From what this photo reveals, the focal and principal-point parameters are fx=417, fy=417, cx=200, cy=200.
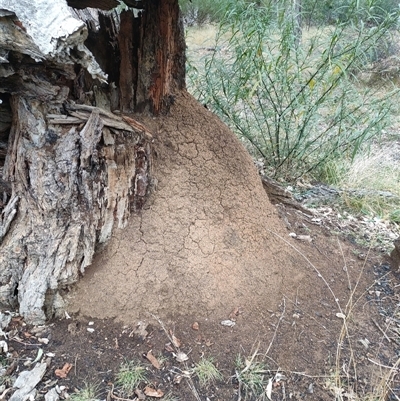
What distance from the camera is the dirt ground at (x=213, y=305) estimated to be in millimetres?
1430

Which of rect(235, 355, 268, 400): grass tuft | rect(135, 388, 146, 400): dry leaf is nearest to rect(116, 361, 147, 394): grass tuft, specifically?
rect(135, 388, 146, 400): dry leaf

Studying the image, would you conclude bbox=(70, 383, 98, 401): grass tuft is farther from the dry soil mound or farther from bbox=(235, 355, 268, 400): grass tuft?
bbox=(235, 355, 268, 400): grass tuft

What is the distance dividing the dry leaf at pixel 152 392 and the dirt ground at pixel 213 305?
0.06 feet

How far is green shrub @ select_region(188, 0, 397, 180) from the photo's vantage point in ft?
8.00

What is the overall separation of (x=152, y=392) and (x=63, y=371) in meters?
0.31

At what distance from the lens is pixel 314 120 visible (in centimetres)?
303

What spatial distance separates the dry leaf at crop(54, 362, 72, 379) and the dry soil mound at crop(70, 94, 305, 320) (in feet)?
0.69

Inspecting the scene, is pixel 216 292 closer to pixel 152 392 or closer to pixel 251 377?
pixel 251 377

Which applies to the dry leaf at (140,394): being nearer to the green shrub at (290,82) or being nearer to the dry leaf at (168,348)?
the dry leaf at (168,348)

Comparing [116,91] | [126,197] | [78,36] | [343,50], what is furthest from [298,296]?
[343,50]

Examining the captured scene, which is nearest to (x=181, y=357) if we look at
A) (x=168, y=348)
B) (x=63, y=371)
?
(x=168, y=348)

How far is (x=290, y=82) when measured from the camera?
2770 mm

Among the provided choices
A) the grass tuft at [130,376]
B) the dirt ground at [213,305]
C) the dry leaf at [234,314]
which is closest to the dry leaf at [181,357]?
the dirt ground at [213,305]

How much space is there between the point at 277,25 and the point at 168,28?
108 centimetres
